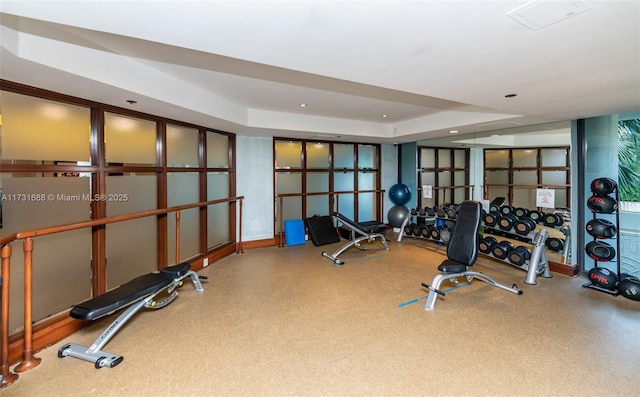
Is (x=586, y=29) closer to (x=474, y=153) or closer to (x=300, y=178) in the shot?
(x=474, y=153)

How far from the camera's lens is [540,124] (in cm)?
471

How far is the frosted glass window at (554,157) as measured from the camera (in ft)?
14.9

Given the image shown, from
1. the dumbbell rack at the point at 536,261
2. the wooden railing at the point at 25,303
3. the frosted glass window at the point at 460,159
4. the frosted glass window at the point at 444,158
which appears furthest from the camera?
the frosted glass window at the point at 444,158

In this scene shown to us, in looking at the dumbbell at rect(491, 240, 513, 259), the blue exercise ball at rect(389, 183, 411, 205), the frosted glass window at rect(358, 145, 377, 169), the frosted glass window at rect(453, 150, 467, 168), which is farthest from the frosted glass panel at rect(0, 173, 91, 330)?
the frosted glass window at rect(453, 150, 467, 168)

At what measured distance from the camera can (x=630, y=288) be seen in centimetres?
341

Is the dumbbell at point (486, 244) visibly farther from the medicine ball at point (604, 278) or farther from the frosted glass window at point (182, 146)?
the frosted glass window at point (182, 146)

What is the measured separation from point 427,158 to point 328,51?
19.4 ft

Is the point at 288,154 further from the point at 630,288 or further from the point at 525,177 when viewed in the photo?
the point at 630,288

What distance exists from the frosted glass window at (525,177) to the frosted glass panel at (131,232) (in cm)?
570

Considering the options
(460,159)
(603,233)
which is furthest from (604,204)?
(460,159)

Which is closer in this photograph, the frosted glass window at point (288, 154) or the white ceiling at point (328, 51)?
the white ceiling at point (328, 51)

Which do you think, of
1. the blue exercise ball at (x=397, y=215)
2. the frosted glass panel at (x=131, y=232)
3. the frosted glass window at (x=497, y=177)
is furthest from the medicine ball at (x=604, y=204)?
the frosted glass panel at (x=131, y=232)

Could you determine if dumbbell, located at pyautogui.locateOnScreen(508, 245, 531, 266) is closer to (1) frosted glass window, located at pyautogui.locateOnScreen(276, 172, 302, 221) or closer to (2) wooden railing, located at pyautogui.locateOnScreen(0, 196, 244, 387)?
(1) frosted glass window, located at pyautogui.locateOnScreen(276, 172, 302, 221)

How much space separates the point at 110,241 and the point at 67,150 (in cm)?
102
